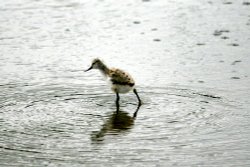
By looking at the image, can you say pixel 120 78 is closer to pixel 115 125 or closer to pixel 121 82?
pixel 121 82

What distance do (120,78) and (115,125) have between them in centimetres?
98

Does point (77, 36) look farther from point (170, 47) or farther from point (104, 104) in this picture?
point (104, 104)

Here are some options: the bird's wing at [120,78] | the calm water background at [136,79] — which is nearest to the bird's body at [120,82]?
the bird's wing at [120,78]

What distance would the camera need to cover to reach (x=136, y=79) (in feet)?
38.1

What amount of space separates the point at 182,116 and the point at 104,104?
1.36 metres

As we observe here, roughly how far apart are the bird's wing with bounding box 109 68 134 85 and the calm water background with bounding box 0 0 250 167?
422 mm

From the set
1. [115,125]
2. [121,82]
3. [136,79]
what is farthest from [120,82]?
[136,79]

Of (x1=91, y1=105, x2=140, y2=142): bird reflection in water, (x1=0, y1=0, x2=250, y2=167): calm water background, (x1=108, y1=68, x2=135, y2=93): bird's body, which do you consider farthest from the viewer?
(x1=108, y1=68, x2=135, y2=93): bird's body

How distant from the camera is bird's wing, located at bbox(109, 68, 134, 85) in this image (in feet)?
33.5

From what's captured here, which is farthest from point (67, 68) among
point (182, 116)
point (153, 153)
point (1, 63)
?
point (153, 153)

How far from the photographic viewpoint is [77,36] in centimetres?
1398

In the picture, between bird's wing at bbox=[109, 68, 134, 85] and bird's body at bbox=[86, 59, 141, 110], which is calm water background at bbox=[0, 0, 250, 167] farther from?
bird's wing at bbox=[109, 68, 134, 85]

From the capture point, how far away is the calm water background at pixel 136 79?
28.1ft

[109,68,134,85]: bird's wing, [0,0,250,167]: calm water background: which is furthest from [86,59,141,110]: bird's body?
[0,0,250,167]: calm water background
